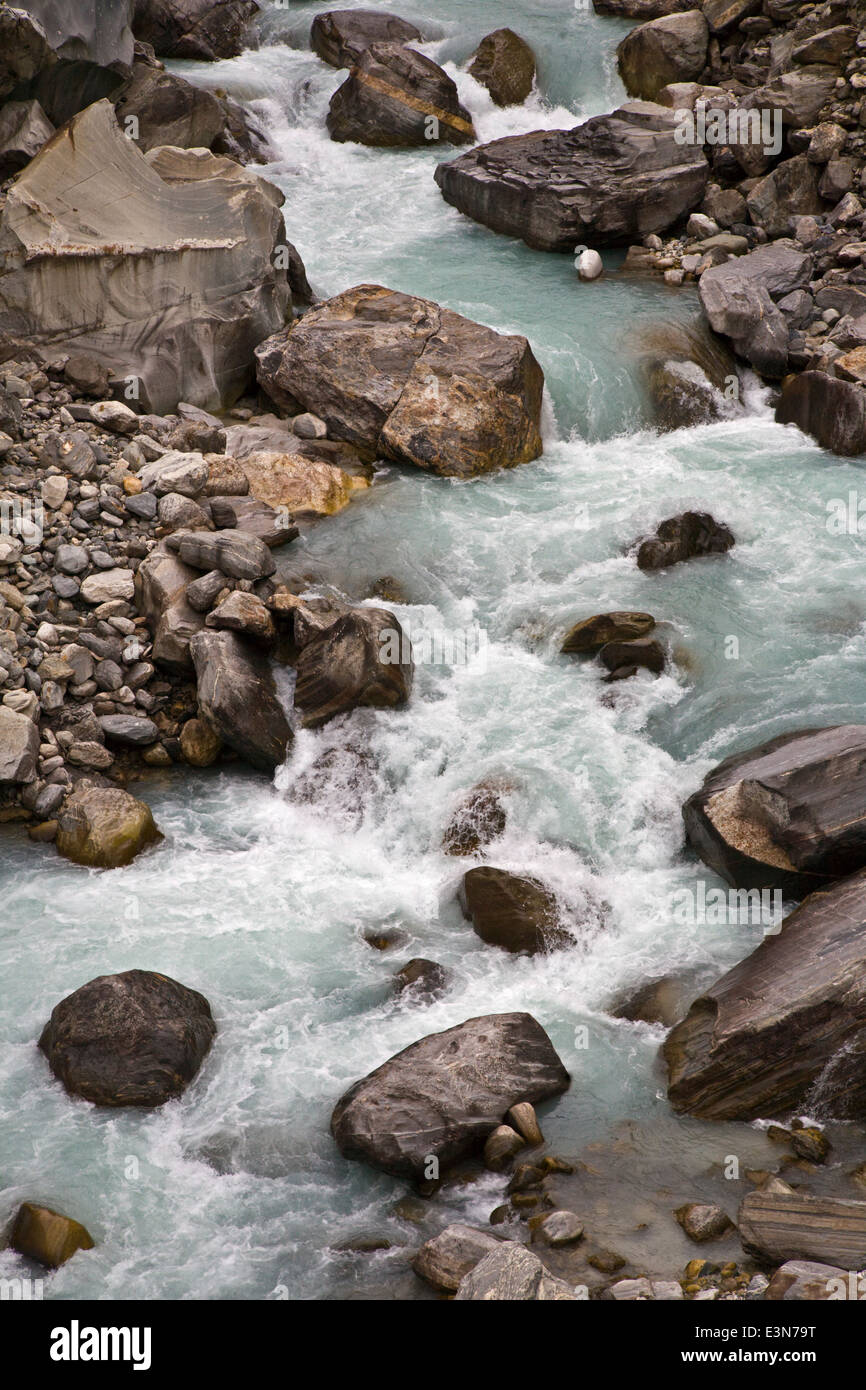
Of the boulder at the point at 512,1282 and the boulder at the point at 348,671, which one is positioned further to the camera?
the boulder at the point at 348,671

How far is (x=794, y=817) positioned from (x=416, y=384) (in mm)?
7742

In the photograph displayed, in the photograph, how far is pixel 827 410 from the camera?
50.7ft

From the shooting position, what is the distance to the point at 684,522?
1344 cm

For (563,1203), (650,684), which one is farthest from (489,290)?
(563,1203)

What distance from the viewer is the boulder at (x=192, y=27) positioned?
75.3 ft

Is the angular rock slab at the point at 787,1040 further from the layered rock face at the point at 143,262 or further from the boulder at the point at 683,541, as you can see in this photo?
the layered rock face at the point at 143,262

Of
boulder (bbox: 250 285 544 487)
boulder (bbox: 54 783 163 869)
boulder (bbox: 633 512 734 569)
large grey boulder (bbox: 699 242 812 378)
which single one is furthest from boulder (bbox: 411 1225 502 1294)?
large grey boulder (bbox: 699 242 812 378)

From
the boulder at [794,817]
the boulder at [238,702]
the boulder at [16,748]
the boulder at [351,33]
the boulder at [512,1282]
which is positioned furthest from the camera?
the boulder at [351,33]

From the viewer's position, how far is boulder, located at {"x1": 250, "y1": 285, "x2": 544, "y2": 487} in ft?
48.3

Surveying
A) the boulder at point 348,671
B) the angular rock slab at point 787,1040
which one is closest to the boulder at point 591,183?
the boulder at point 348,671

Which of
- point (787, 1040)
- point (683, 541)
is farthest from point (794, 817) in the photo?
point (683, 541)

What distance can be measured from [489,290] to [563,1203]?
14.3 meters

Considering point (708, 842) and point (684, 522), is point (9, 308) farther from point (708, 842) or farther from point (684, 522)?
point (708, 842)

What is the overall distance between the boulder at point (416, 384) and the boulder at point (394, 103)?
896cm
